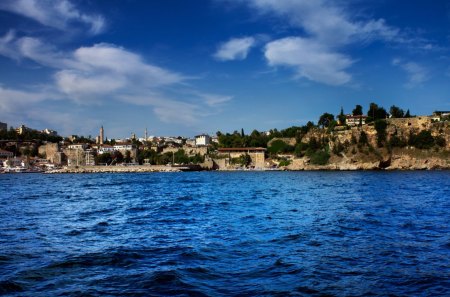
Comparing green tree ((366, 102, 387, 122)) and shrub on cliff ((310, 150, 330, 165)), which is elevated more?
green tree ((366, 102, 387, 122))

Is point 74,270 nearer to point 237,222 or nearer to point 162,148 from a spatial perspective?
point 237,222

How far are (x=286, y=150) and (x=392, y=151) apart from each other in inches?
1428

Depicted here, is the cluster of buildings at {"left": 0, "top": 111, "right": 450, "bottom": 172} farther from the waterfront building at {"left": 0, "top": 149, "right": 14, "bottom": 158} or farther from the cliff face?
the cliff face

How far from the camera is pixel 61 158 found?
13588cm

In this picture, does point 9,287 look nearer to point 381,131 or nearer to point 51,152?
point 381,131

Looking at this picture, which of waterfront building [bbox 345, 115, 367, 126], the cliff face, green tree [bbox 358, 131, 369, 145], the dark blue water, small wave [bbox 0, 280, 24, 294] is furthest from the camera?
waterfront building [bbox 345, 115, 367, 126]

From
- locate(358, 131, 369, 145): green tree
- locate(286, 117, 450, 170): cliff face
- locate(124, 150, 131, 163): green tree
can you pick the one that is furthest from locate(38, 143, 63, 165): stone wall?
locate(358, 131, 369, 145): green tree

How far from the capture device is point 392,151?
9575 cm

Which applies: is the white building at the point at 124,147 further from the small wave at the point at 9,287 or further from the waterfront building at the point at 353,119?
the small wave at the point at 9,287

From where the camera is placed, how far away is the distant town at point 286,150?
95606 millimetres

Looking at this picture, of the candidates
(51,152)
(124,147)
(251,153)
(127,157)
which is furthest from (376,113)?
(51,152)

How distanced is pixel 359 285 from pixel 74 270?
593cm

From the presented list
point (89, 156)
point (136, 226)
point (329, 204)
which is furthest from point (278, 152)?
point (136, 226)

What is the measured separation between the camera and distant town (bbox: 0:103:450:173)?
95.6 metres
